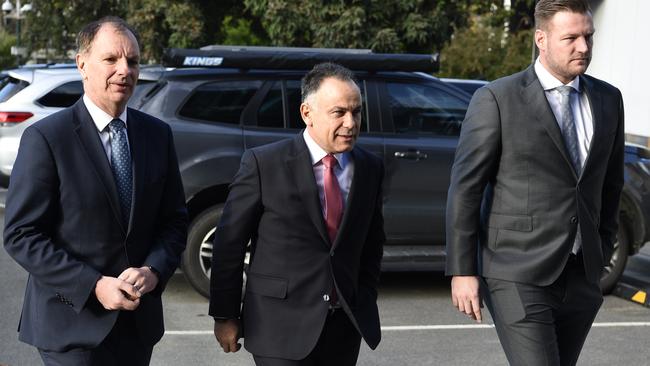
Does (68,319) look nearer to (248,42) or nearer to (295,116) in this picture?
(295,116)

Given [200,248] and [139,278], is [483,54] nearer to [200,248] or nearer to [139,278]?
[200,248]

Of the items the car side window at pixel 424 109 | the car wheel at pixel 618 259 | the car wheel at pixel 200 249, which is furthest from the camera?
the car wheel at pixel 618 259

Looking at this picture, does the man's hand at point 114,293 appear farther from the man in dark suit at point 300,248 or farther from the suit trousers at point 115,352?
the man in dark suit at point 300,248

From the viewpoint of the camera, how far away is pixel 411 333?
7.70 metres

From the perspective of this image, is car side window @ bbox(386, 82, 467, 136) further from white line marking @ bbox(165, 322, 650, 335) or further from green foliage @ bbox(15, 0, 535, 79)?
green foliage @ bbox(15, 0, 535, 79)

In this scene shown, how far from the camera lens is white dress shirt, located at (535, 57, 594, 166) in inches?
171

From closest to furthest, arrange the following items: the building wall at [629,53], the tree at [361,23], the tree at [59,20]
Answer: the building wall at [629,53] < the tree at [361,23] < the tree at [59,20]

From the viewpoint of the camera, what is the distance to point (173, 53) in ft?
28.1

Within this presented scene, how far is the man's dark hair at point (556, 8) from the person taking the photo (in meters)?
4.20

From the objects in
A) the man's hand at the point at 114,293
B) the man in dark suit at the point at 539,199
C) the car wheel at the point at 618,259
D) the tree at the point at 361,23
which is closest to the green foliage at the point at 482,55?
the tree at the point at 361,23

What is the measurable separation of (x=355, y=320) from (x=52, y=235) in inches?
43.4

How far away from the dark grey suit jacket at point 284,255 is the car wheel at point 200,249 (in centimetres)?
428

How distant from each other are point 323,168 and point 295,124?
182 inches

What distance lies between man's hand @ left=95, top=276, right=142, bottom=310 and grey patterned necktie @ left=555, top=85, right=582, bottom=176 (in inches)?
70.5
